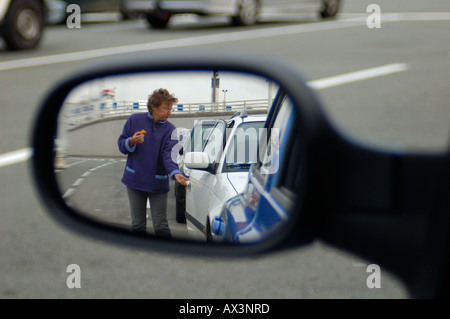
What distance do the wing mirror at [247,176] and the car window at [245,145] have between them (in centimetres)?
3

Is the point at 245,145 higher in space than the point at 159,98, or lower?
lower

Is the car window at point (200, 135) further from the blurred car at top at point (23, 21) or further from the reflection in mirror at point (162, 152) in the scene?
the blurred car at top at point (23, 21)

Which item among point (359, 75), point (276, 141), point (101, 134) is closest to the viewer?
point (276, 141)

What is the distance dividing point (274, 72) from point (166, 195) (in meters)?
0.53

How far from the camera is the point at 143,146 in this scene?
149 centimetres

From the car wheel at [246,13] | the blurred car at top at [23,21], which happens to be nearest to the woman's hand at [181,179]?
the blurred car at top at [23,21]

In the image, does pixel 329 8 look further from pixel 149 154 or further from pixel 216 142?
pixel 149 154

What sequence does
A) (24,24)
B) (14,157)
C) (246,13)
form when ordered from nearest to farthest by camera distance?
(14,157), (24,24), (246,13)

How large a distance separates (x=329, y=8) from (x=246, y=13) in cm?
296

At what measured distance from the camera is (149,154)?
149 cm

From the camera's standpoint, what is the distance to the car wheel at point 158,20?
639 inches

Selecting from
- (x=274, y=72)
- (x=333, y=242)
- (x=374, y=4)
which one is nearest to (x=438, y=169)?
(x=333, y=242)

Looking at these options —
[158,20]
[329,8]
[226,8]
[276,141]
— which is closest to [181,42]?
[226,8]
